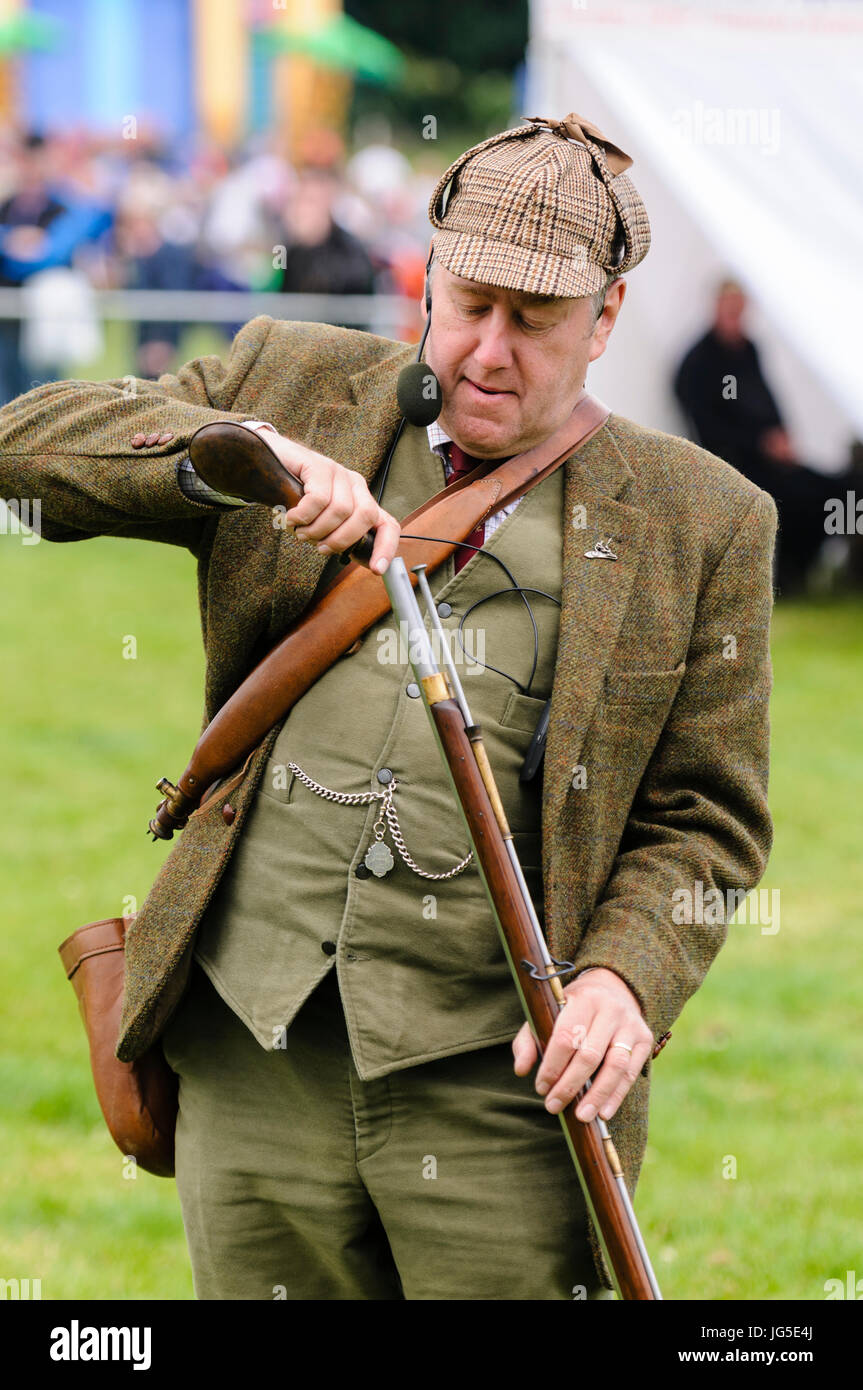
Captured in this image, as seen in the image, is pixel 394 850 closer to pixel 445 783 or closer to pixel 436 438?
pixel 445 783

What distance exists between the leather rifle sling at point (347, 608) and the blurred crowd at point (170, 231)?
26.9 feet

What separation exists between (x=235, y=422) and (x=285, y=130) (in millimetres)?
37426

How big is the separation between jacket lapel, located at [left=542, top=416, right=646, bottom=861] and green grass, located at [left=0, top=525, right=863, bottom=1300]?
2.37 metres

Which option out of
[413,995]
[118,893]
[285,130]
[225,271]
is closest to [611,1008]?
[413,995]

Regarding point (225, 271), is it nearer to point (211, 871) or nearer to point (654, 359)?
point (654, 359)

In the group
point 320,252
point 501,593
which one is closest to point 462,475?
point 501,593

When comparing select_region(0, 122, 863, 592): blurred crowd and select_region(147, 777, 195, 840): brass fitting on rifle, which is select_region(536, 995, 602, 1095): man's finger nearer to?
select_region(147, 777, 195, 840): brass fitting on rifle

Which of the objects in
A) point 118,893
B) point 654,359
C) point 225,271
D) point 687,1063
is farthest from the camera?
point 225,271

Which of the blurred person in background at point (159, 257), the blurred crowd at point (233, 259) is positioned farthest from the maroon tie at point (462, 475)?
the blurred person in background at point (159, 257)

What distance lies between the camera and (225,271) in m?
17.5

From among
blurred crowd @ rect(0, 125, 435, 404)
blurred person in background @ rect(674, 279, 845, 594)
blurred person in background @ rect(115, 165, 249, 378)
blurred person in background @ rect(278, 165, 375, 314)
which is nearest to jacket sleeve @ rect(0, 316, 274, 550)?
blurred crowd @ rect(0, 125, 435, 404)

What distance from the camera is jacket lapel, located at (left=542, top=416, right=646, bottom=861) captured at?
9.23 feet

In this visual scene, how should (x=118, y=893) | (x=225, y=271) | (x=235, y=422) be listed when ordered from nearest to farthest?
1. (x=235, y=422)
2. (x=118, y=893)
3. (x=225, y=271)

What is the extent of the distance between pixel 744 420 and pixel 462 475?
34.2ft
